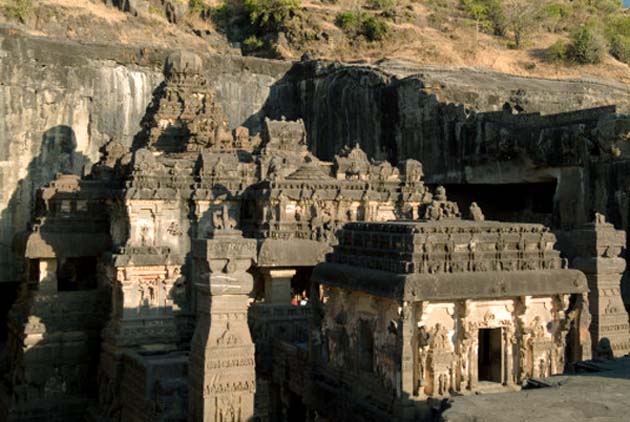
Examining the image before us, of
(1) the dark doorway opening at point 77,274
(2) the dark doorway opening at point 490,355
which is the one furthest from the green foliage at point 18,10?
(2) the dark doorway opening at point 490,355

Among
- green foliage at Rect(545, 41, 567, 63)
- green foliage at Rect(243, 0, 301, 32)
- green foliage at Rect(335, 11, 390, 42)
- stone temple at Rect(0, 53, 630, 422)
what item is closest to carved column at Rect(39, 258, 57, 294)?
stone temple at Rect(0, 53, 630, 422)

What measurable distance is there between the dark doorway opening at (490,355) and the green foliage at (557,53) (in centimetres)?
3579

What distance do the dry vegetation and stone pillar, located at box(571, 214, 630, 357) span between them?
27.7 meters

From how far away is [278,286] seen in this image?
54.5ft

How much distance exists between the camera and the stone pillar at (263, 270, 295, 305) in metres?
16.6

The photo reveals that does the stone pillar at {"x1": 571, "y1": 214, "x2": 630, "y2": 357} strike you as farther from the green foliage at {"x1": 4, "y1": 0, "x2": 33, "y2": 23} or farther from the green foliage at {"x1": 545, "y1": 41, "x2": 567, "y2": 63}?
the green foliage at {"x1": 4, "y1": 0, "x2": 33, "y2": 23}

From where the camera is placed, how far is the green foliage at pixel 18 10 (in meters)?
40.0

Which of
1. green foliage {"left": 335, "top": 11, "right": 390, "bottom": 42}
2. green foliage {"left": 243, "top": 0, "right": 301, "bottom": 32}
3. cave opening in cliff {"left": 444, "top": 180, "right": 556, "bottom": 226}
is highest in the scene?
green foliage {"left": 243, "top": 0, "right": 301, "bottom": 32}

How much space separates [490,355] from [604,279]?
3281 millimetres

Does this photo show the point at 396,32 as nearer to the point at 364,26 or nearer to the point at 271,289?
the point at 364,26

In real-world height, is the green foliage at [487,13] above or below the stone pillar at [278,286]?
above

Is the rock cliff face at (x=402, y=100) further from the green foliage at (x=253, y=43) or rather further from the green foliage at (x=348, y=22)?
the green foliage at (x=253, y=43)

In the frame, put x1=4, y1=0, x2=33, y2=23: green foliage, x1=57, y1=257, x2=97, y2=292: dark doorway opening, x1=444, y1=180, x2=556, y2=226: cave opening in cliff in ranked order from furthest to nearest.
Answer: x1=4, y1=0, x2=33, y2=23: green foliage < x1=444, y1=180, x2=556, y2=226: cave opening in cliff < x1=57, y1=257, x2=97, y2=292: dark doorway opening

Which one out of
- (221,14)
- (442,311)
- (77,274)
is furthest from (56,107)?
(221,14)
